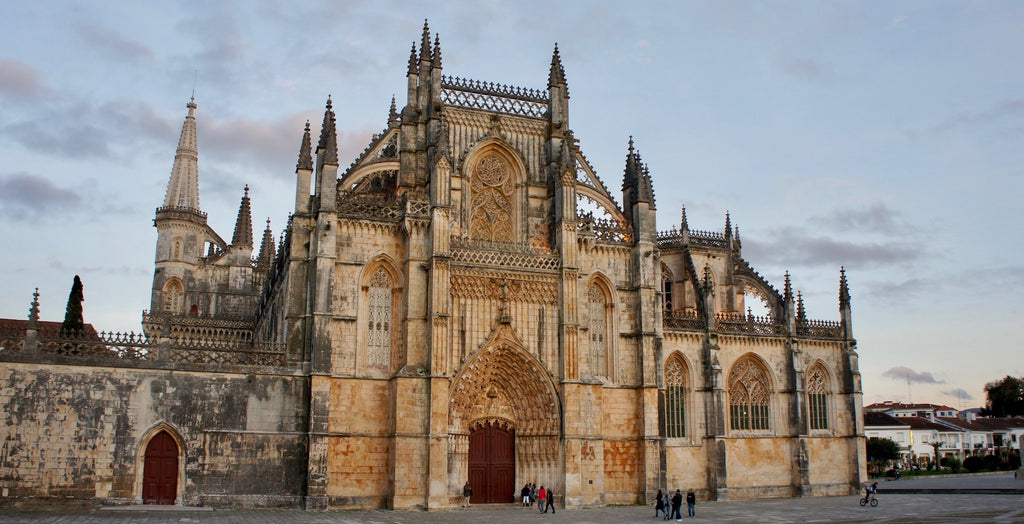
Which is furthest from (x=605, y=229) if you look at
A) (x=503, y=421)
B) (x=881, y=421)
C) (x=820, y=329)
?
(x=881, y=421)

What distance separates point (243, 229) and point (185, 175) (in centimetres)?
513

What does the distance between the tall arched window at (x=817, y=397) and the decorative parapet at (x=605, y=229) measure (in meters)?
13.4

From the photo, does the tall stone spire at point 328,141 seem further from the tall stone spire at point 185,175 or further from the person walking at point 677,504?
the tall stone spire at point 185,175

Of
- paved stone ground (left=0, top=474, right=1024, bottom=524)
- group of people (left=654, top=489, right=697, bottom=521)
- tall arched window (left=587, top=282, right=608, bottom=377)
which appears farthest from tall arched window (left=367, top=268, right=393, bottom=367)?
group of people (left=654, top=489, right=697, bottom=521)

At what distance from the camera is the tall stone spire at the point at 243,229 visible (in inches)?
1991

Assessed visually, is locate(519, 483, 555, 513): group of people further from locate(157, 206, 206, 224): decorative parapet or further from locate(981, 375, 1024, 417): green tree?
locate(981, 375, 1024, 417): green tree

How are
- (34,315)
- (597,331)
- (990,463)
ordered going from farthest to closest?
(990,463)
(597,331)
(34,315)

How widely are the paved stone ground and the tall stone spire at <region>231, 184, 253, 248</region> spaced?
85.8ft

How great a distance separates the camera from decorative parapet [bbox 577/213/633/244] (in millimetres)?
35656

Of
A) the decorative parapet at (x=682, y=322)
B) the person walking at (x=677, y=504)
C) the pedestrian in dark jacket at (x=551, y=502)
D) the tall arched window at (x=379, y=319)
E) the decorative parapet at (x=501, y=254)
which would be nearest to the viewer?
the person walking at (x=677, y=504)

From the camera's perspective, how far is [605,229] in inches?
1438

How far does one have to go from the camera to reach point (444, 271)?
31.8 meters

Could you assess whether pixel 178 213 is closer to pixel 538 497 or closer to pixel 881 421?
pixel 538 497

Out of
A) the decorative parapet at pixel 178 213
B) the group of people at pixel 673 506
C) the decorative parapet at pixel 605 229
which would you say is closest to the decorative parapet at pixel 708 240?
the decorative parapet at pixel 605 229
